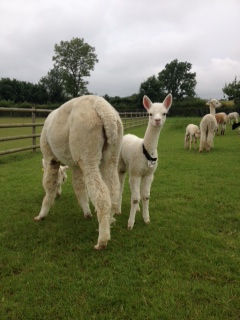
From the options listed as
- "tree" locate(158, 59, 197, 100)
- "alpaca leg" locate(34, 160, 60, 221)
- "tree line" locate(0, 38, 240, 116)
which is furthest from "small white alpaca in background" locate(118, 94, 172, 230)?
"tree" locate(158, 59, 197, 100)

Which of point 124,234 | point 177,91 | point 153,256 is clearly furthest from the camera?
Result: point 177,91

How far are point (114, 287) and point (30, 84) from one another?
6121 centimetres

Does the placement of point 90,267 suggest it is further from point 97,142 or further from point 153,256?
point 97,142

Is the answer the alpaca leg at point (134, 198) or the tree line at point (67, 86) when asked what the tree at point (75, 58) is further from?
the alpaca leg at point (134, 198)

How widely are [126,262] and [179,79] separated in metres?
70.2

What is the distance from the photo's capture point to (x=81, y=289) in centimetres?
250

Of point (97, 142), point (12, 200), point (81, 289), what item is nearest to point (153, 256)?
point (81, 289)

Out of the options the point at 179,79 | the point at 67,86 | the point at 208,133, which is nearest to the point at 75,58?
the point at 67,86

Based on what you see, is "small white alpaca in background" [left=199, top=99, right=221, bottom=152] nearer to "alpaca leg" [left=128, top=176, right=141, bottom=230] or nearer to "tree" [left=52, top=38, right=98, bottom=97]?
"alpaca leg" [left=128, top=176, right=141, bottom=230]

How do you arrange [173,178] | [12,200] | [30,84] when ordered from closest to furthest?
[12,200]
[173,178]
[30,84]

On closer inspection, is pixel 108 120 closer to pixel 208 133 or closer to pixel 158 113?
pixel 158 113

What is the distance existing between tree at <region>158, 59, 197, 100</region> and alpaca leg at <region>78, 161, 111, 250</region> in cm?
6761

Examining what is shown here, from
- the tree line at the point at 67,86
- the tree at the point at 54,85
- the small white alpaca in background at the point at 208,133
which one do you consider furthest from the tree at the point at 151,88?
the small white alpaca in background at the point at 208,133

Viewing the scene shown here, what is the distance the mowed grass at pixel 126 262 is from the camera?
2273 millimetres
